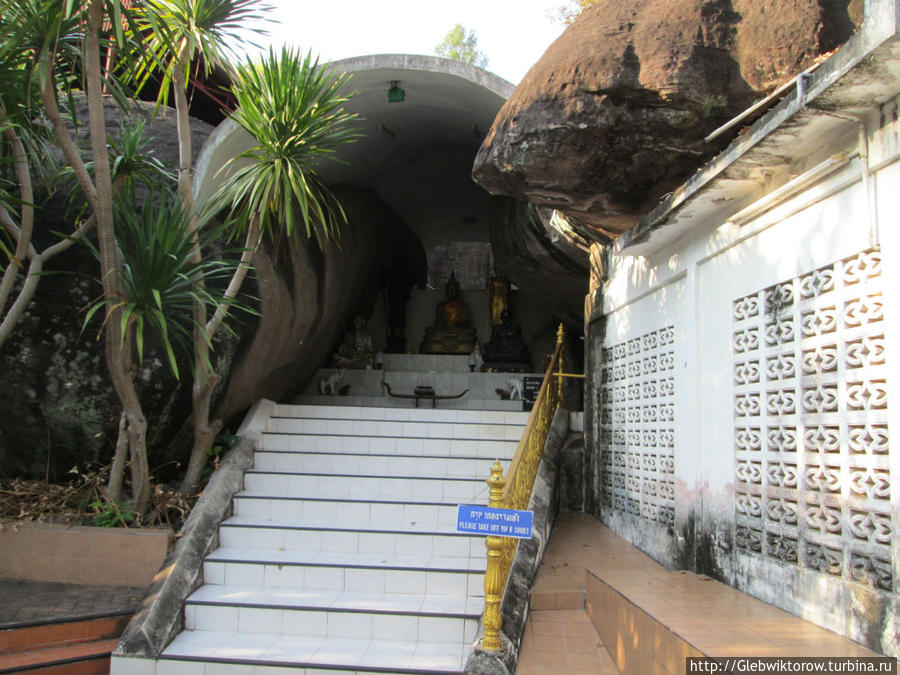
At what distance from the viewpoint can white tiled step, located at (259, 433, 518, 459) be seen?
6.12 m

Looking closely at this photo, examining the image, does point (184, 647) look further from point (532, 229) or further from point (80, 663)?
point (532, 229)

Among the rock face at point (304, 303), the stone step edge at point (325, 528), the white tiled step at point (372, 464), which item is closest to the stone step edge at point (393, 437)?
the white tiled step at point (372, 464)

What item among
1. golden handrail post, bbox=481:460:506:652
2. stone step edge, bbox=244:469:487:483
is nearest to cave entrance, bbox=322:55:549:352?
stone step edge, bbox=244:469:487:483

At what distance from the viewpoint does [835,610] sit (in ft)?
9.55

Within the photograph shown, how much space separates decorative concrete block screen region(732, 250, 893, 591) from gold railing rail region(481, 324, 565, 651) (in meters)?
1.34

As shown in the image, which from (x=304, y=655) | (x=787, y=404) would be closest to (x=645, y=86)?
(x=787, y=404)

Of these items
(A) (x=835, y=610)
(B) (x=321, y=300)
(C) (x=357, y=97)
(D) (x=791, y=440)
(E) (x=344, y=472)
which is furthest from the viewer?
(B) (x=321, y=300)

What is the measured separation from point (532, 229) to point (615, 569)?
461 centimetres

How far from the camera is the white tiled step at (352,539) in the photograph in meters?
4.73

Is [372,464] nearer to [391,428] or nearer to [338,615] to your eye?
[391,428]

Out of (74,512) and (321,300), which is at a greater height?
(321,300)

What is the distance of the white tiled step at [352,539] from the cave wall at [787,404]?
1525 mm

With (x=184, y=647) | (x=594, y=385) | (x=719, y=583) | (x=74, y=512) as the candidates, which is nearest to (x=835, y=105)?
(x=719, y=583)

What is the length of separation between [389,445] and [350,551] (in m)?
1.48
